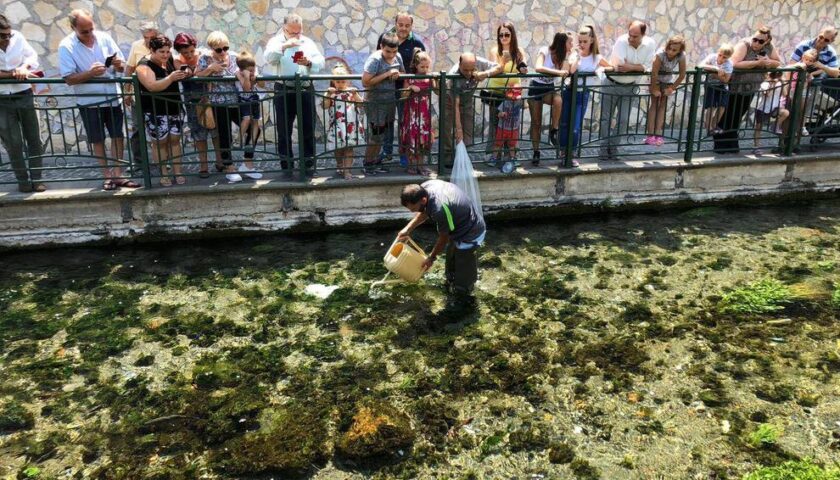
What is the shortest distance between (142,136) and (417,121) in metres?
3.19

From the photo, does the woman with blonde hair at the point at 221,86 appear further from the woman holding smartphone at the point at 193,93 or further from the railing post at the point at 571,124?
the railing post at the point at 571,124

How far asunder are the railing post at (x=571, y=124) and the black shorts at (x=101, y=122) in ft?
17.8

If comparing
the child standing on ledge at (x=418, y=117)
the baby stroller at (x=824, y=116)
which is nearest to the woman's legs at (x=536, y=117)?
the child standing on ledge at (x=418, y=117)

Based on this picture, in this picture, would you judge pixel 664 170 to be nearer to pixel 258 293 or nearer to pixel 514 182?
pixel 514 182

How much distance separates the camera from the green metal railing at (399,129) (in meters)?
7.86

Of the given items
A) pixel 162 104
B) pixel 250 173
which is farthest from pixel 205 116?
pixel 250 173

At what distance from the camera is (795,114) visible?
381 inches

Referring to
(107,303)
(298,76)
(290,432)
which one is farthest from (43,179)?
(290,432)

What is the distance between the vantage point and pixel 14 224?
7.52 m


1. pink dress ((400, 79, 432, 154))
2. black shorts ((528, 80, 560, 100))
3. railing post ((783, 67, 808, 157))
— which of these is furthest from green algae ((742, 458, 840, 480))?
railing post ((783, 67, 808, 157))

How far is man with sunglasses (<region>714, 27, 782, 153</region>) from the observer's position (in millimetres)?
9492

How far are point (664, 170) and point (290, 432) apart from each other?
6.74 metres

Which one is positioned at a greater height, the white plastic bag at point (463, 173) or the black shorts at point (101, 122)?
the black shorts at point (101, 122)

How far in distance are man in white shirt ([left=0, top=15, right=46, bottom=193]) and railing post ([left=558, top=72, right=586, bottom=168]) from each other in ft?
20.5
